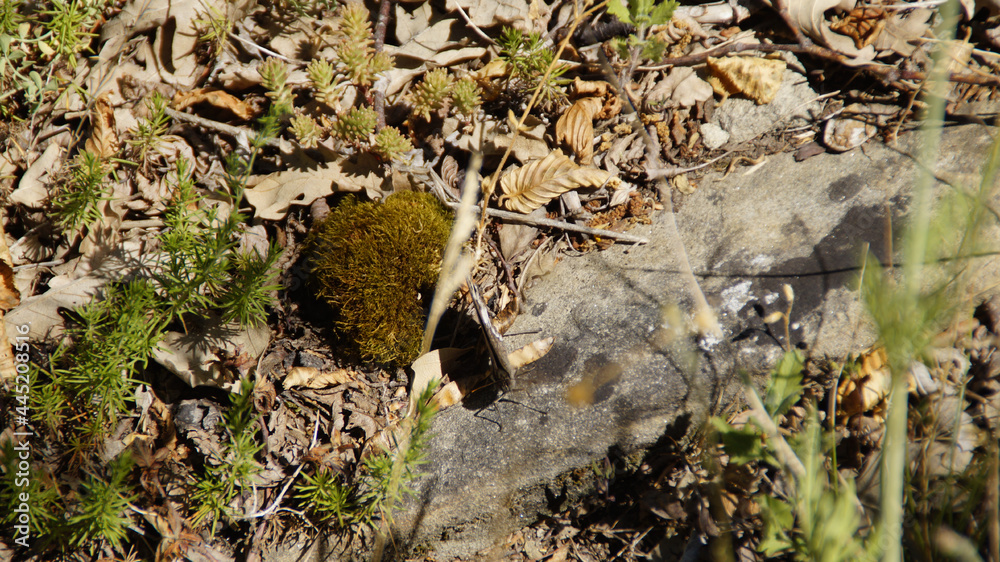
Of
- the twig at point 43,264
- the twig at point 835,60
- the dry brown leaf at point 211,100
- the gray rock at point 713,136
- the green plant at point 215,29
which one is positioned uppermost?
the green plant at point 215,29

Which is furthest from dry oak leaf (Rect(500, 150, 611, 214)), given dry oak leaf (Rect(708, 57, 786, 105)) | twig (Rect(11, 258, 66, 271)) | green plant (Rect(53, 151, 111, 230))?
twig (Rect(11, 258, 66, 271))

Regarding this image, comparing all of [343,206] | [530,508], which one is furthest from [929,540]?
[343,206]

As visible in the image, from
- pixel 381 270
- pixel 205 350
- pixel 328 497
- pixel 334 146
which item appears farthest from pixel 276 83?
pixel 328 497

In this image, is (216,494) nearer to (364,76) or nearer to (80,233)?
(80,233)

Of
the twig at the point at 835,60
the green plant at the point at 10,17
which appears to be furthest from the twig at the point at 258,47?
the twig at the point at 835,60

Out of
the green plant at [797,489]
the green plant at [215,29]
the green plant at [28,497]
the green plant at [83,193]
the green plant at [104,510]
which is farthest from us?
the green plant at [215,29]

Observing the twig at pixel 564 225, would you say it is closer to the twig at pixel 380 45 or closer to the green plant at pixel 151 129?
the twig at pixel 380 45
